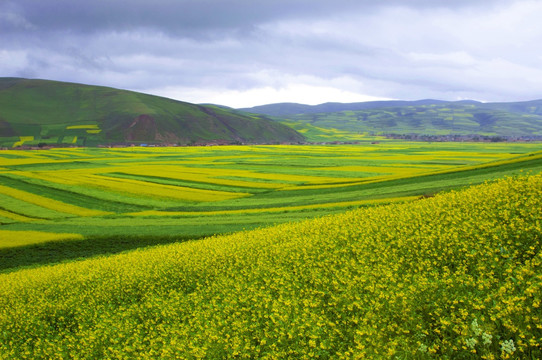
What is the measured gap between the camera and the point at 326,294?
11.5m

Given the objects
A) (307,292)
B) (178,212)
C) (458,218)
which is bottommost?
(178,212)

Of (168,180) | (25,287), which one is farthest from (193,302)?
(168,180)

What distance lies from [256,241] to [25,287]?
1202 cm

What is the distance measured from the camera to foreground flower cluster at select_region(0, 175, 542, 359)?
8305 millimetres

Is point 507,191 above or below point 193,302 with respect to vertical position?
above

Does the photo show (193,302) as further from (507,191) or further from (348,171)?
(348,171)

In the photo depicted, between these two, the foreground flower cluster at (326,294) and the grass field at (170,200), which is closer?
the foreground flower cluster at (326,294)

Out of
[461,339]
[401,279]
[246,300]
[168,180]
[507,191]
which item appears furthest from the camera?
[168,180]

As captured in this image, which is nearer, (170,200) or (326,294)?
(326,294)

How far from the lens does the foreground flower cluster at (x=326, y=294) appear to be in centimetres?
830

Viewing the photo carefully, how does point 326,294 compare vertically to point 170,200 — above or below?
above

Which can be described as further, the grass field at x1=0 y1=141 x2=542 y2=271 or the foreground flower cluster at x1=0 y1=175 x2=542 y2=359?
the grass field at x1=0 y1=141 x2=542 y2=271

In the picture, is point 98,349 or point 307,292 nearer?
point 307,292

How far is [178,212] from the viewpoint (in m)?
43.6
